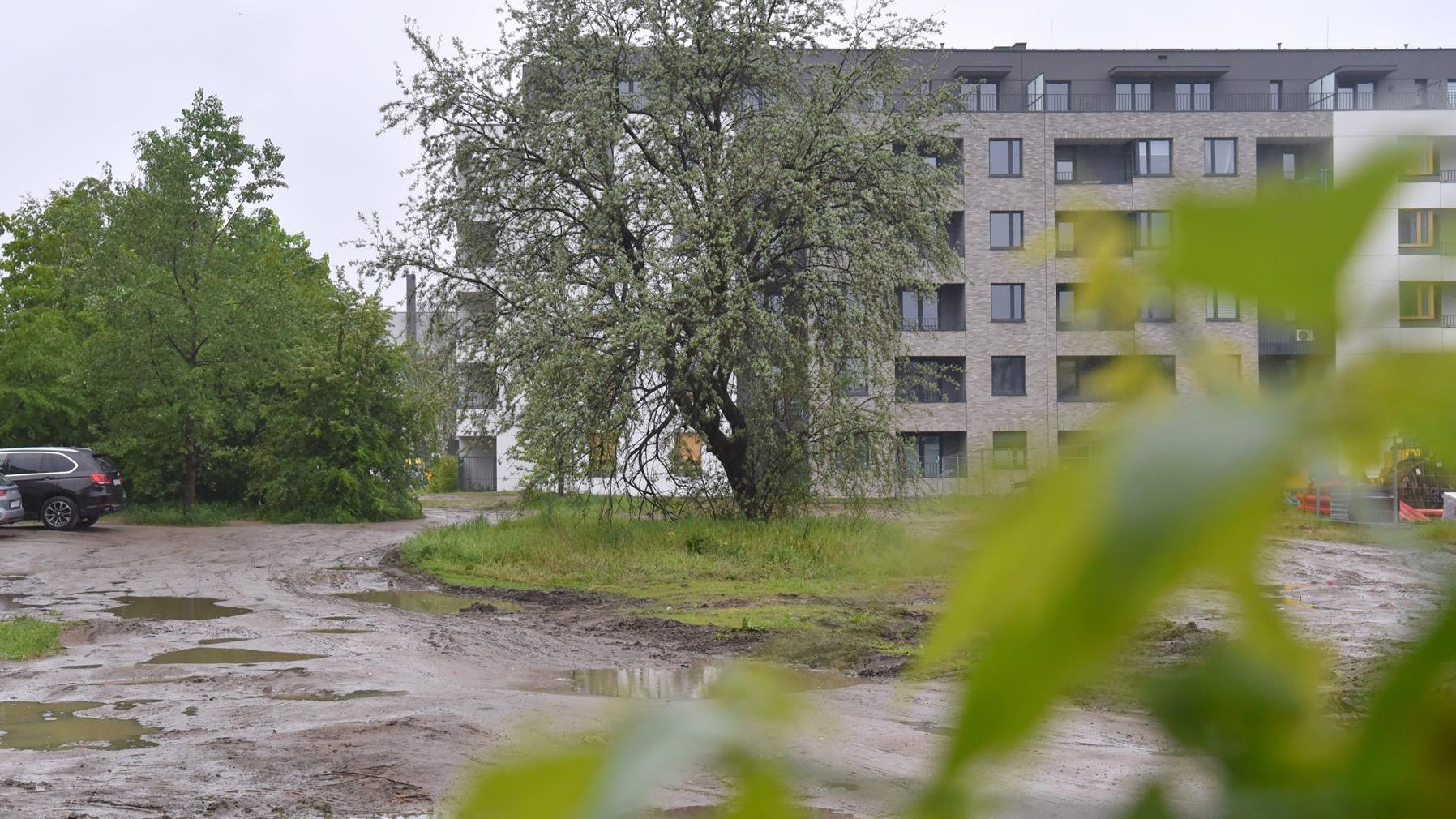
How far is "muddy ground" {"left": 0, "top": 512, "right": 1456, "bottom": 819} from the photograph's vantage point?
29 cm

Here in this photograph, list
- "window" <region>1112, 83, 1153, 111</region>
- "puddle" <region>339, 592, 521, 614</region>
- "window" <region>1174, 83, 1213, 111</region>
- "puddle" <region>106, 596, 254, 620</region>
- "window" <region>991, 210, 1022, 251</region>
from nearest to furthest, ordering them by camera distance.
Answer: "puddle" <region>106, 596, 254, 620</region> → "puddle" <region>339, 592, 521, 614</region> → "window" <region>991, 210, 1022, 251</region> → "window" <region>1174, 83, 1213, 111</region> → "window" <region>1112, 83, 1153, 111</region>

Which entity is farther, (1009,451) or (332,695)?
(332,695)

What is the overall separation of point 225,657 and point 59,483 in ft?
56.0

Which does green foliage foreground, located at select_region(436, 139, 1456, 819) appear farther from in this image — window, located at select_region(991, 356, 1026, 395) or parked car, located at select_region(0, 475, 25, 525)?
window, located at select_region(991, 356, 1026, 395)

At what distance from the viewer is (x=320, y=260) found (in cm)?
4209

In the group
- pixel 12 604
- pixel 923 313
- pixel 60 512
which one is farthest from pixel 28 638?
pixel 923 313

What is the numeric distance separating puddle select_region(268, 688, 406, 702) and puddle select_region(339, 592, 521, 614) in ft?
15.0

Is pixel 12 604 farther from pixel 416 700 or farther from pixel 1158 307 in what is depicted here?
pixel 1158 307

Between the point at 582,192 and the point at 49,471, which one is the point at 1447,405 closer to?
the point at 582,192

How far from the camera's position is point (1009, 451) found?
319 millimetres

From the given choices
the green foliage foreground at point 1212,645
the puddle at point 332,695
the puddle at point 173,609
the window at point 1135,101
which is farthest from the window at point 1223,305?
the window at point 1135,101

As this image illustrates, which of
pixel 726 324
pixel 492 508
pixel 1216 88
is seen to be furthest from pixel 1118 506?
pixel 1216 88

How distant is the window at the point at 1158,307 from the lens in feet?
0.82

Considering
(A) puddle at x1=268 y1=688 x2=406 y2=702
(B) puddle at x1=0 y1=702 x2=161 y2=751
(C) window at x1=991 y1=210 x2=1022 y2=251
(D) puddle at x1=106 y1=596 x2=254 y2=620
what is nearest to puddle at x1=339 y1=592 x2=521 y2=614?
(D) puddle at x1=106 y1=596 x2=254 y2=620
